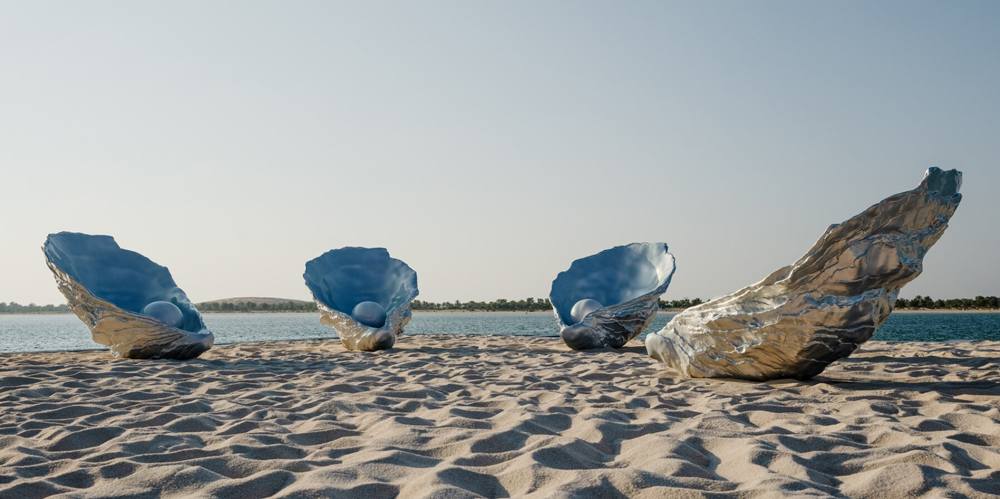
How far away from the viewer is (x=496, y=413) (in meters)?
4.34

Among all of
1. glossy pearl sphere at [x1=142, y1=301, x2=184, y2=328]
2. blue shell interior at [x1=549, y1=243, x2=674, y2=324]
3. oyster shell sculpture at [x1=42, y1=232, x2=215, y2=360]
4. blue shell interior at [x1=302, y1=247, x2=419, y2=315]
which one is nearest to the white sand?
oyster shell sculpture at [x1=42, y1=232, x2=215, y2=360]

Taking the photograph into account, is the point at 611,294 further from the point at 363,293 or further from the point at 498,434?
the point at 498,434

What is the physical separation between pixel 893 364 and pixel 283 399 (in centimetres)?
615

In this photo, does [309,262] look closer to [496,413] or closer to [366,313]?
[366,313]

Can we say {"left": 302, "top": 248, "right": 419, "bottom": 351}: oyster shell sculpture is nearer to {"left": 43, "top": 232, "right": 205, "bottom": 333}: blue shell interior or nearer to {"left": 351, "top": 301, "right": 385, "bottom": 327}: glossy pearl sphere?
{"left": 351, "top": 301, "right": 385, "bottom": 327}: glossy pearl sphere

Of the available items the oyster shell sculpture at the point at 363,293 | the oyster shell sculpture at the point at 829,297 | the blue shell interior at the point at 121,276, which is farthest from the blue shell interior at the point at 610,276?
the blue shell interior at the point at 121,276

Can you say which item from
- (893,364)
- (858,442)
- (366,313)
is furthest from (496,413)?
(366,313)

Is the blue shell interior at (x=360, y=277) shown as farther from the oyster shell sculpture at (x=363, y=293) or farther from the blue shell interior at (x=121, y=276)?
the blue shell interior at (x=121, y=276)

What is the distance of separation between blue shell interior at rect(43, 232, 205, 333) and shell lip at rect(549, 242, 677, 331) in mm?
5675

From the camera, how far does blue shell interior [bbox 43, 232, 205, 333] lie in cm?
968

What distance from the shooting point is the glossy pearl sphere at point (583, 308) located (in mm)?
11039

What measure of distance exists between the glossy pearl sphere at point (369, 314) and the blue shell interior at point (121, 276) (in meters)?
2.36

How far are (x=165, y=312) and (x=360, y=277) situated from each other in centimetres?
377

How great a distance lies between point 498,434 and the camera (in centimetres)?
353
